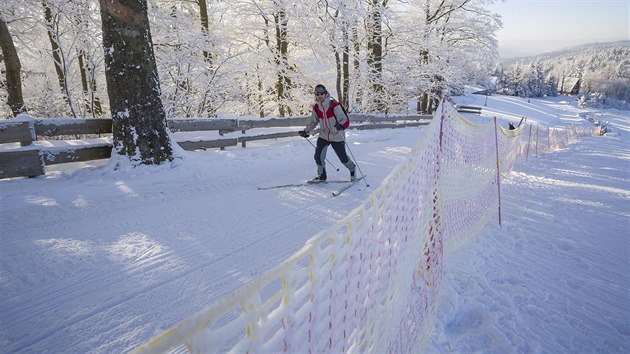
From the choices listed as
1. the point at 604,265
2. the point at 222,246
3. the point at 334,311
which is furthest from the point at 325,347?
A: the point at 604,265

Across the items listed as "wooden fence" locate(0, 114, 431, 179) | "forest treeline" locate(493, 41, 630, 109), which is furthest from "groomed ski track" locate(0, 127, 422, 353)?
"forest treeline" locate(493, 41, 630, 109)

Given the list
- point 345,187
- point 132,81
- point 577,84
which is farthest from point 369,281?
point 577,84

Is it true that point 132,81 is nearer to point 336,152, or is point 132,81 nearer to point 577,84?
point 336,152

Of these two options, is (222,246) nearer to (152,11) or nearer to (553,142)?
(152,11)

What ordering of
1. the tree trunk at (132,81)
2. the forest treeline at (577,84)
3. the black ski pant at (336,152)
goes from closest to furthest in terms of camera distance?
the tree trunk at (132,81) → the black ski pant at (336,152) → the forest treeline at (577,84)

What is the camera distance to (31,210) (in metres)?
Answer: 4.36

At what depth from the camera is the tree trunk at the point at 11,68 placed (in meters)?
10.2

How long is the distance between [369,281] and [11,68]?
14.4 m

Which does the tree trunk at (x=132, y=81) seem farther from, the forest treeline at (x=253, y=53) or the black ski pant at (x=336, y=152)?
the black ski pant at (x=336, y=152)

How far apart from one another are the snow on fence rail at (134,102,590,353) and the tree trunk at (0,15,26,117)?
12.8m

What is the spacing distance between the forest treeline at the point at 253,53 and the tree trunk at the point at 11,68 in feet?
0.12

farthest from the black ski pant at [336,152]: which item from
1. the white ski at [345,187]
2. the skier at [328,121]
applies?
the white ski at [345,187]

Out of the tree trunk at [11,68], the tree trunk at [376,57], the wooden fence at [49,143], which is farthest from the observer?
the tree trunk at [376,57]

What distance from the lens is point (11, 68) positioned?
10.5 m
